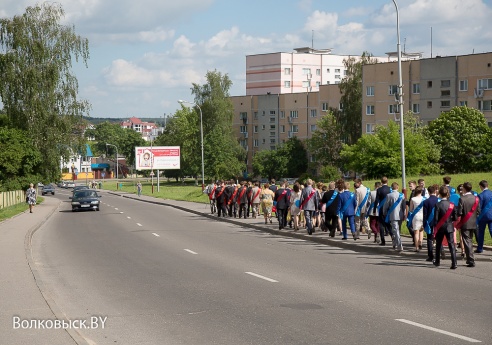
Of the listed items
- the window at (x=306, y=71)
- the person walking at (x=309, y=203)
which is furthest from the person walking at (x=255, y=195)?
the window at (x=306, y=71)

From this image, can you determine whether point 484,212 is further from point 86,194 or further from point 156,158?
point 156,158

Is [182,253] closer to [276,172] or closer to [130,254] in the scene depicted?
[130,254]

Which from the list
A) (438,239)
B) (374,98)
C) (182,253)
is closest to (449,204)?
(438,239)

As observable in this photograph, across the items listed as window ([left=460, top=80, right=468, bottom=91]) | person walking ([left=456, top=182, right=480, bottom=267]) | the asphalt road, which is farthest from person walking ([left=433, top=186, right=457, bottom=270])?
window ([left=460, top=80, right=468, bottom=91])

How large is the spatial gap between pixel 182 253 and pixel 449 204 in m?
7.79

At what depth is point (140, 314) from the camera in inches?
444

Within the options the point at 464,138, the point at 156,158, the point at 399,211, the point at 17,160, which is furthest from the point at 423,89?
the point at 399,211

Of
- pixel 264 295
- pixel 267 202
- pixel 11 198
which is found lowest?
pixel 11 198

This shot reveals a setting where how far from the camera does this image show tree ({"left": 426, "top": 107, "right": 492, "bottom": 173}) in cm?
7975

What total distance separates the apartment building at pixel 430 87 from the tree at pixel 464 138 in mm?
6270

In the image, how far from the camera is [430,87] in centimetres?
9119

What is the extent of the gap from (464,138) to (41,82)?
4277 cm

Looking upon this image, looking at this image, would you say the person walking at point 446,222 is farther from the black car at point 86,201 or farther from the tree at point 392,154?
the tree at point 392,154

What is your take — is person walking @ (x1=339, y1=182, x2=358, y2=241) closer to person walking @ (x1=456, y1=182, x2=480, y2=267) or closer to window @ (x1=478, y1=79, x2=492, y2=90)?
person walking @ (x1=456, y1=182, x2=480, y2=267)
